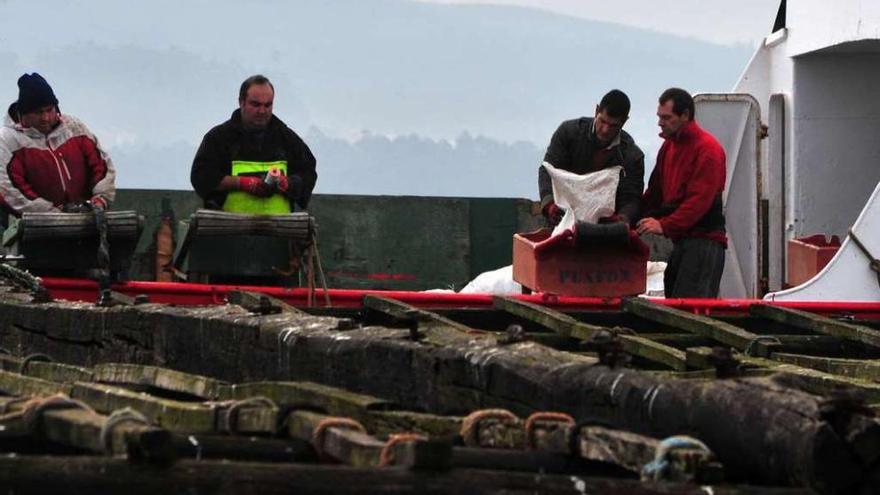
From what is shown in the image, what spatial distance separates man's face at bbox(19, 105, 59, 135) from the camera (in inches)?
550

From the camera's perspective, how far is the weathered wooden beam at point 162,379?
7527 mm

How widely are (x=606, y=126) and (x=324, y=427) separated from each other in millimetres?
8235

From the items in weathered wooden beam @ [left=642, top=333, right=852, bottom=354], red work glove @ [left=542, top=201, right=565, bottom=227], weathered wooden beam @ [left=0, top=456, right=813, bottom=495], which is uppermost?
red work glove @ [left=542, top=201, right=565, bottom=227]

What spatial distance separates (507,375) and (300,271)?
767 centimetres

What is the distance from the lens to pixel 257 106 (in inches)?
550

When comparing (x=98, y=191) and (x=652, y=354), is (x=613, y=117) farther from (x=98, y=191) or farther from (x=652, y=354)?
(x=652, y=354)

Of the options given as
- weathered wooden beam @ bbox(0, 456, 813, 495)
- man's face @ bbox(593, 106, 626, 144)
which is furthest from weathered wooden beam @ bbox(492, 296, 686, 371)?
weathered wooden beam @ bbox(0, 456, 813, 495)

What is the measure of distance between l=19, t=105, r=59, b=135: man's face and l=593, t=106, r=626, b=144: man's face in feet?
10.5

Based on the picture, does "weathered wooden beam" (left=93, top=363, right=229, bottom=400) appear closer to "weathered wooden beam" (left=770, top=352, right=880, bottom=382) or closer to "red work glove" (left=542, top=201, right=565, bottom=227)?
"weathered wooden beam" (left=770, top=352, right=880, bottom=382)

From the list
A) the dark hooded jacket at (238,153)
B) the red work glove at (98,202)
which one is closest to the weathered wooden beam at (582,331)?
the dark hooded jacket at (238,153)

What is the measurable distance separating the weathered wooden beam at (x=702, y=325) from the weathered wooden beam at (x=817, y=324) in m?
0.43

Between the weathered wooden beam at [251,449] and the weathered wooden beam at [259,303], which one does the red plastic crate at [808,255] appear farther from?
the weathered wooden beam at [251,449]

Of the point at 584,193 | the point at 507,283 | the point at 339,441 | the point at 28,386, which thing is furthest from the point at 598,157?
the point at 339,441

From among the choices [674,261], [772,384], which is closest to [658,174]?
[674,261]
